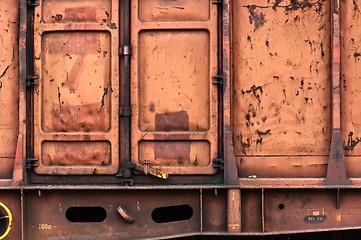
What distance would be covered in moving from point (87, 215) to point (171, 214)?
34.3 inches

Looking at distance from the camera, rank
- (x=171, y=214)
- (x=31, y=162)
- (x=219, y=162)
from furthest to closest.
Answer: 1. (x=171, y=214)
2. (x=31, y=162)
3. (x=219, y=162)

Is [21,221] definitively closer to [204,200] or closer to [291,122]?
[204,200]

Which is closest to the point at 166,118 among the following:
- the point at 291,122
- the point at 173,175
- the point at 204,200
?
the point at 173,175

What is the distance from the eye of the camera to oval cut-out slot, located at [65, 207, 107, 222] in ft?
16.8

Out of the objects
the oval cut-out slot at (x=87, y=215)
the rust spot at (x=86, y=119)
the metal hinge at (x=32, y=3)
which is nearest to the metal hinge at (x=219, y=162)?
the rust spot at (x=86, y=119)

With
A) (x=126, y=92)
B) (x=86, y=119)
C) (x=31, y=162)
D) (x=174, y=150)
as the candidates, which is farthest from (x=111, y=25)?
(x=31, y=162)

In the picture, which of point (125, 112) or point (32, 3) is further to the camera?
point (32, 3)

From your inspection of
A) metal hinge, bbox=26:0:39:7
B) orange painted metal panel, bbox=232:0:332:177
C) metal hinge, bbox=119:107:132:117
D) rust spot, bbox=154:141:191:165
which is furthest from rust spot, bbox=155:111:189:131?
metal hinge, bbox=26:0:39:7

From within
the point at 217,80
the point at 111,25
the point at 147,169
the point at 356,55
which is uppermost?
the point at 111,25

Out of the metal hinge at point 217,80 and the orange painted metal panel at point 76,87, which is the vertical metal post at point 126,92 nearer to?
the orange painted metal panel at point 76,87

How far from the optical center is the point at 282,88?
4.79 meters

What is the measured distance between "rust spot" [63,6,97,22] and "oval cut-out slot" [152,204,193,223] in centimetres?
203

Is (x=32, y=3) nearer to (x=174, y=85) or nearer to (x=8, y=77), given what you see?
(x=8, y=77)

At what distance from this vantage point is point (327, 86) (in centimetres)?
477
